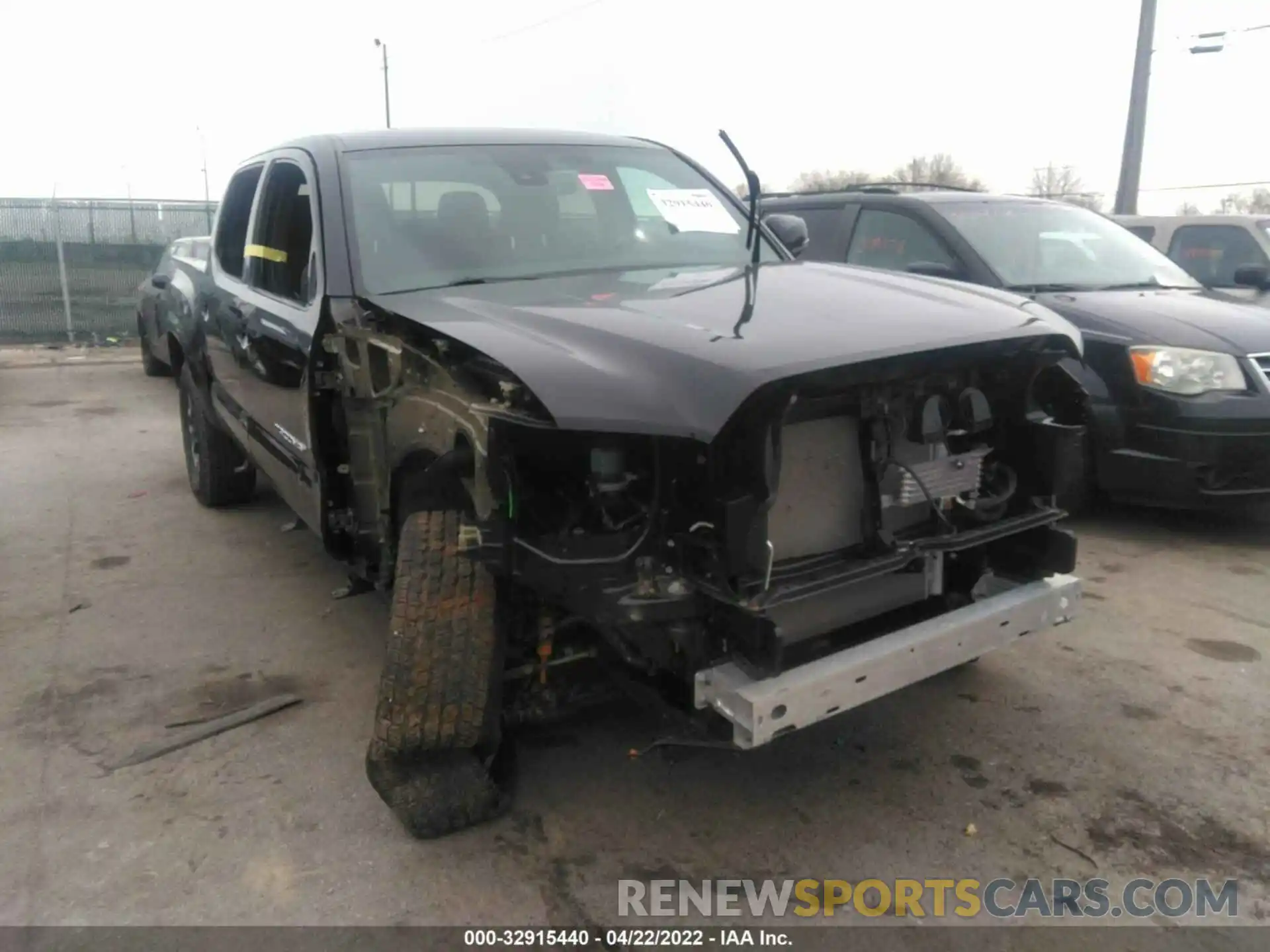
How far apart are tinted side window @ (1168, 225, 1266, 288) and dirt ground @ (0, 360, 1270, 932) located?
4702mm

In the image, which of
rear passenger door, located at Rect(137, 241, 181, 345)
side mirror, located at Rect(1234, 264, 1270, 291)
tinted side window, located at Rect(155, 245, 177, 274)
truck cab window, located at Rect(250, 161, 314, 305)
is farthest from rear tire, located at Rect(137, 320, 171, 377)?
side mirror, located at Rect(1234, 264, 1270, 291)

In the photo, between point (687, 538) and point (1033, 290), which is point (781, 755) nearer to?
point (687, 538)

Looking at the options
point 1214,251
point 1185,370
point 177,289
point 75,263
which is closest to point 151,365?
point 75,263

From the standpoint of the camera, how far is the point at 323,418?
11.9 ft

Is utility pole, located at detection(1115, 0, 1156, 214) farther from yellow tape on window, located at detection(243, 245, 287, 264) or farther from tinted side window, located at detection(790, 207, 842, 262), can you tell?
yellow tape on window, located at detection(243, 245, 287, 264)

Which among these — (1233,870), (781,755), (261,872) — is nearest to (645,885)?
(781,755)

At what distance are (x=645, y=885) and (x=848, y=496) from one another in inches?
44.7

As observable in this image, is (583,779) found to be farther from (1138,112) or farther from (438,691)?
(1138,112)

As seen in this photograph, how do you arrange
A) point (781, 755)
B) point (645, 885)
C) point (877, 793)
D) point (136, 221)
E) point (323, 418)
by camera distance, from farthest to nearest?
point (136, 221)
point (323, 418)
point (781, 755)
point (877, 793)
point (645, 885)

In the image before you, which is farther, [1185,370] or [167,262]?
[167,262]

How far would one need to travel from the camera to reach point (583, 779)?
3.22 meters

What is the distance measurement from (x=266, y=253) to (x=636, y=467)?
265 cm

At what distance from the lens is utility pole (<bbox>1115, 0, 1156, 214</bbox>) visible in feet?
47.0

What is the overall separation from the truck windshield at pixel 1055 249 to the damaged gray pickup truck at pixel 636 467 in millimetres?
2706
